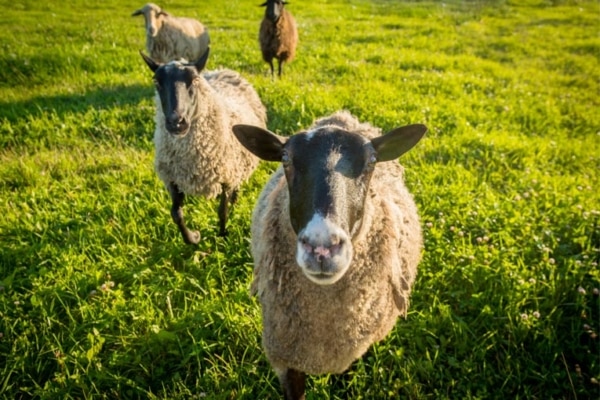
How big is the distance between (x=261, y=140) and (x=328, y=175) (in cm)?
58

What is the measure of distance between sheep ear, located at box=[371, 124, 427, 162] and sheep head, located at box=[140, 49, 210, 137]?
196 centimetres

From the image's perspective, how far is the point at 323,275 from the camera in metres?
1.68

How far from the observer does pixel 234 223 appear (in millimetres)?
3947

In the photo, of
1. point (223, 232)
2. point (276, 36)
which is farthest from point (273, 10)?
point (223, 232)

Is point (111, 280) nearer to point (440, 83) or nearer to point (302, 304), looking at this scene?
point (302, 304)

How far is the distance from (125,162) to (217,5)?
14.2m

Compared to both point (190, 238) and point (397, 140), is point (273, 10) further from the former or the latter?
point (397, 140)

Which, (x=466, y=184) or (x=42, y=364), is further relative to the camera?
(x=466, y=184)

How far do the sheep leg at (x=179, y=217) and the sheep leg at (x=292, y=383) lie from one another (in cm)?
178

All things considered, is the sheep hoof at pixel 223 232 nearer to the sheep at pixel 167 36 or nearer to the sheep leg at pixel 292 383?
the sheep leg at pixel 292 383

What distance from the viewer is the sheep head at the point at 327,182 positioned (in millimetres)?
1606

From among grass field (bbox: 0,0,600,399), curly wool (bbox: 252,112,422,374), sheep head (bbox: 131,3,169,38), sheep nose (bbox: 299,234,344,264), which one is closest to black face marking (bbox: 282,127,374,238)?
sheep nose (bbox: 299,234,344,264)

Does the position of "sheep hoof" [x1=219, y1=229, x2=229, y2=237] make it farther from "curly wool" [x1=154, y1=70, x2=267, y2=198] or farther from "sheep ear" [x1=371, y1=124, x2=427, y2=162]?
"sheep ear" [x1=371, y1=124, x2=427, y2=162]

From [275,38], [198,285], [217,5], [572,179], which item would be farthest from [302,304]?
[217,5]
